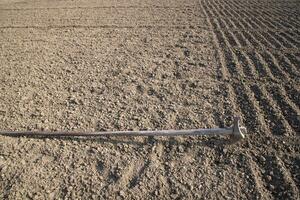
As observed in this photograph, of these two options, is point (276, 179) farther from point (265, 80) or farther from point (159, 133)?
point (265, 80)

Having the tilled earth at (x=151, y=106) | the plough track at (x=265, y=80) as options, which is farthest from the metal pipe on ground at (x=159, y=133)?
the plough track at (x=265, y=80)

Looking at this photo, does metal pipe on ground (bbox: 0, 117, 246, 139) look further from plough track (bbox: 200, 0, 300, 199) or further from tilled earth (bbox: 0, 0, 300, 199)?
plough track (bbox: 200, 0, 300, 199)

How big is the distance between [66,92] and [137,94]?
1324 millimetres

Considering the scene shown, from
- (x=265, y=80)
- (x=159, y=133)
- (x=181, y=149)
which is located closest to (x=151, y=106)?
(x=159, y=133)

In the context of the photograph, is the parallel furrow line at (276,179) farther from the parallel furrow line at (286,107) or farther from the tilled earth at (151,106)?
the parallel furrow line at (286,107)

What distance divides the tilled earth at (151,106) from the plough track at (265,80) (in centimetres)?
2

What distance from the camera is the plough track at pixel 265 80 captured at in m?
3.33

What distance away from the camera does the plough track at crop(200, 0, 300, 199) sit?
10.9 ft

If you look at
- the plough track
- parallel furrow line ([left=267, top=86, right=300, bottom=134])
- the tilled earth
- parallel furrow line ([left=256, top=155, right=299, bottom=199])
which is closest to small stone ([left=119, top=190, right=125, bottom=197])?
the tilled earth

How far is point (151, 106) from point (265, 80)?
2289 millimetres

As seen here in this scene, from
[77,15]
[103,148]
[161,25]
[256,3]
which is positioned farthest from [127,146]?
[256,3]

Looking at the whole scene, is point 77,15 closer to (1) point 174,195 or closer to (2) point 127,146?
(2) point 127,146

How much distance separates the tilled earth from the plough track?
0.02m

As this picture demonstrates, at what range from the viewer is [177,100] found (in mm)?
4820
